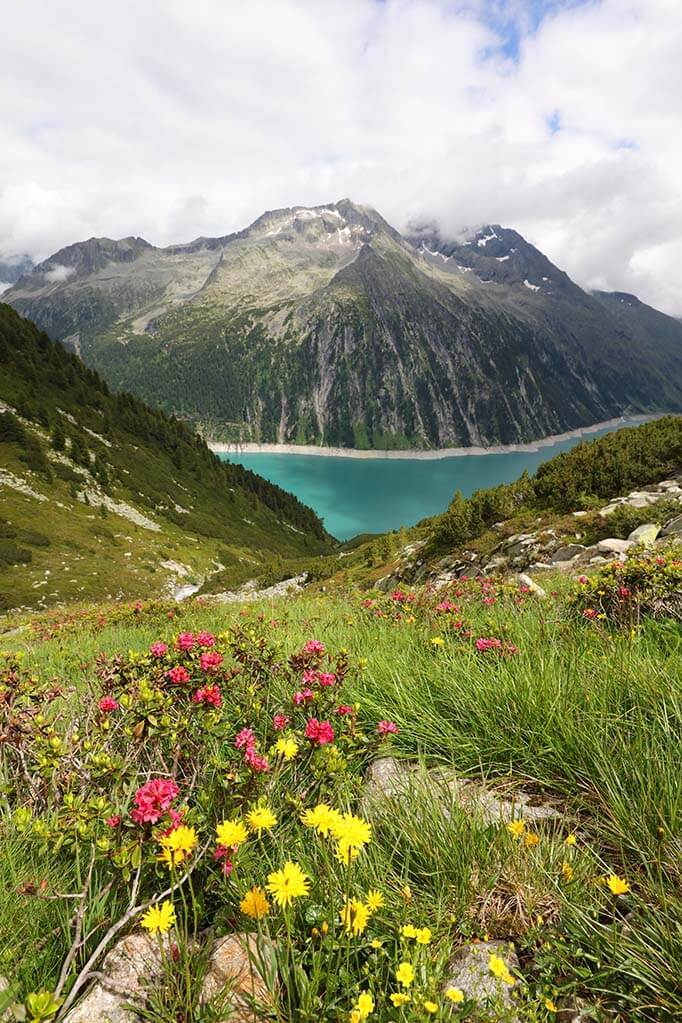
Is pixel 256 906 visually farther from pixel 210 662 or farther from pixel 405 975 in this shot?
pixel 210 662

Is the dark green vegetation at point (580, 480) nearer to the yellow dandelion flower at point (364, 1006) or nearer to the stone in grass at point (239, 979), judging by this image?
the stone in grass at point (239, 979)

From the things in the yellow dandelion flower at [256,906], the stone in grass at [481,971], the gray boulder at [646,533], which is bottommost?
the stone in grass at [481,971]

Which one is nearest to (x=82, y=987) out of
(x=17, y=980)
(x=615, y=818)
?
(x=17, y=980)

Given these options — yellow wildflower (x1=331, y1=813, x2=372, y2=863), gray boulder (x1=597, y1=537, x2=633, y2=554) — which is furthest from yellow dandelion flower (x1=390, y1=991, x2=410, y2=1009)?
gray boulder (x1=597, y1=537, x2=633, y2=554)

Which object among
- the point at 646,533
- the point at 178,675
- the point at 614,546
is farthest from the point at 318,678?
the point at 646,533

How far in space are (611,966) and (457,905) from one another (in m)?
0.58

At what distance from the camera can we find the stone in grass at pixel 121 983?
172 centimetres

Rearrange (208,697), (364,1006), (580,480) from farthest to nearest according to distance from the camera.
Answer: (580,480) → (208,697) → (364,1006)

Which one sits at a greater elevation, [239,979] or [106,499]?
[106,499]

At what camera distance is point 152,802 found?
2123mm

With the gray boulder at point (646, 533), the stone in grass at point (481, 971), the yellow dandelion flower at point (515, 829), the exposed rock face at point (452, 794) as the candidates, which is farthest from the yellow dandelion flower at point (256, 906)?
the gray boulder at point (646, 533)

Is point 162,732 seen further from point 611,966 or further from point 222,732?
point 611,966

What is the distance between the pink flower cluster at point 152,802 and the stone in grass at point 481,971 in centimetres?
133

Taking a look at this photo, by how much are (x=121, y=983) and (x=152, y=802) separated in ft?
1.98
